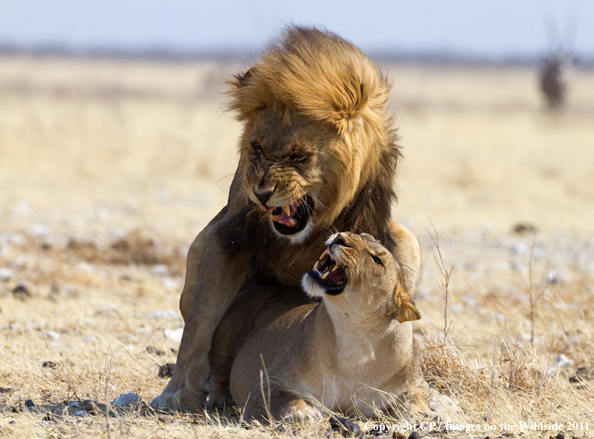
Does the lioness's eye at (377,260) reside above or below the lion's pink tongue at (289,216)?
below

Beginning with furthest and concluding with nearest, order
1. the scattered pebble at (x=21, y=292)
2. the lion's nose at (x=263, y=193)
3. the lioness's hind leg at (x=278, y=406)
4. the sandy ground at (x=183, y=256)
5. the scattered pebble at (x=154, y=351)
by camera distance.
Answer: the scattered pebble at (x=21, y=292) → the scattered pebble at (x=154, y=351) → the sandy ground at (x=183, y=256) → the lion's nose at (x=263, y=193) → the lioness's hind leg at (x=278, y=406)

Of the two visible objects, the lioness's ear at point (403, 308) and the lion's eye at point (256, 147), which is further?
the lion's eye at point (256, 147)

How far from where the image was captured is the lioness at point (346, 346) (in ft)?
12.4

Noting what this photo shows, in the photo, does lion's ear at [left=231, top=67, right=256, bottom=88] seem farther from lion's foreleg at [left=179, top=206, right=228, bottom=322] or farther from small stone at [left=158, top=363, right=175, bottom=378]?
small stone at [left=158, top=363, right=175, bottom=378]

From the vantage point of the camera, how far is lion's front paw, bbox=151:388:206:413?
4.31 m

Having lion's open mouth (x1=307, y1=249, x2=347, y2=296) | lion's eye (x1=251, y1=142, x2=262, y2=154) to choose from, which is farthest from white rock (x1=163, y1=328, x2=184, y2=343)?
lion's open mouth (x1=307, y1=249, x2=347, y2=296)

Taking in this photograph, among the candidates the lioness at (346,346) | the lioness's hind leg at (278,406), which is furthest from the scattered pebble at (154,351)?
the lioness's hind leg at (278,406)

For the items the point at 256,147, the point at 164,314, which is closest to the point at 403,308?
the point at 256,147

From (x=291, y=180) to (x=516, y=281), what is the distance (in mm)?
4809

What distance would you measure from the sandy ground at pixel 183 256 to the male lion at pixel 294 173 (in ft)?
1.15

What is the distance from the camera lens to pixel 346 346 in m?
3.87

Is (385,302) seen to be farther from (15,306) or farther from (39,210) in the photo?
(39,210)

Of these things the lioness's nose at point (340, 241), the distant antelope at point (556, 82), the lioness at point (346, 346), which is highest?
the distant antelope at point (556, 82)

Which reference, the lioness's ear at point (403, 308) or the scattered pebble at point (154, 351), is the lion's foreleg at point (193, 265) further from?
the lioness's ear at point (403, 308)
